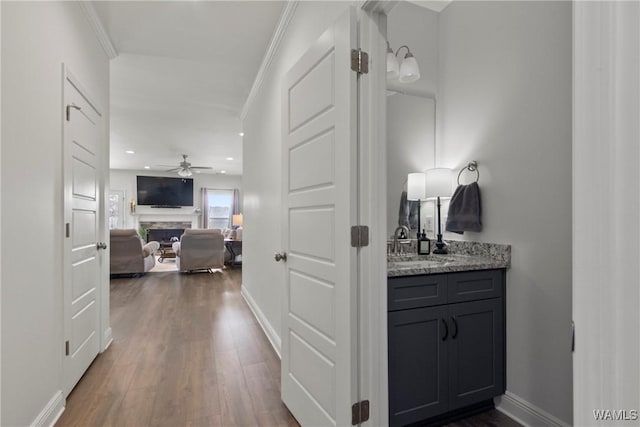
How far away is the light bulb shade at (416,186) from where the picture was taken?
2365 millimetres

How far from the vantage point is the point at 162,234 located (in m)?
10.4

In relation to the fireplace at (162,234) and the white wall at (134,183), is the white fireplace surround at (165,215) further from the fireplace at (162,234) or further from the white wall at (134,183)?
the fireplace at (162,234)

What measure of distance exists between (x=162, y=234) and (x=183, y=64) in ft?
27.3

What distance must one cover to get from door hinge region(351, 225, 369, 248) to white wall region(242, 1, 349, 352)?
842 mm

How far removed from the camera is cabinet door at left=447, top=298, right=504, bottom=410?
5.82ft

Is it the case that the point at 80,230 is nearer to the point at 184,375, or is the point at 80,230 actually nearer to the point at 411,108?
the point at 184,375

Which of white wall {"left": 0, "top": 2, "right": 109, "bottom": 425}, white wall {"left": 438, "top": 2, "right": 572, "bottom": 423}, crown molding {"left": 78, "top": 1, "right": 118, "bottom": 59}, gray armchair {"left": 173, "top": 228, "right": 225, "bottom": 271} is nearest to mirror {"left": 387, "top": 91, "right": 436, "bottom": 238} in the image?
white wall {"left": 438, "top": 2, "right": 572, "bottom": 423}

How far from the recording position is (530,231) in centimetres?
184

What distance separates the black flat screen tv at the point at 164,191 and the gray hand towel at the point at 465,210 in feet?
32.4

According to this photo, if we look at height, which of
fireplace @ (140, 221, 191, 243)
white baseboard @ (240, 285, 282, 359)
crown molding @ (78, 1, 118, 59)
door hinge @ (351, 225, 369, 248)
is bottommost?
white baseboard @ (240, 285, 282, 359)

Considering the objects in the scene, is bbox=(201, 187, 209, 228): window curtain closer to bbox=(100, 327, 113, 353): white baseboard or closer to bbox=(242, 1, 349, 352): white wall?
bbox=(242, 1, 349, 352): white wall

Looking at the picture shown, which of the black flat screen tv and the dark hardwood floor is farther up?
the black flat screen tv

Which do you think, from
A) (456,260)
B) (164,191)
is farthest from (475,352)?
(164,191)
